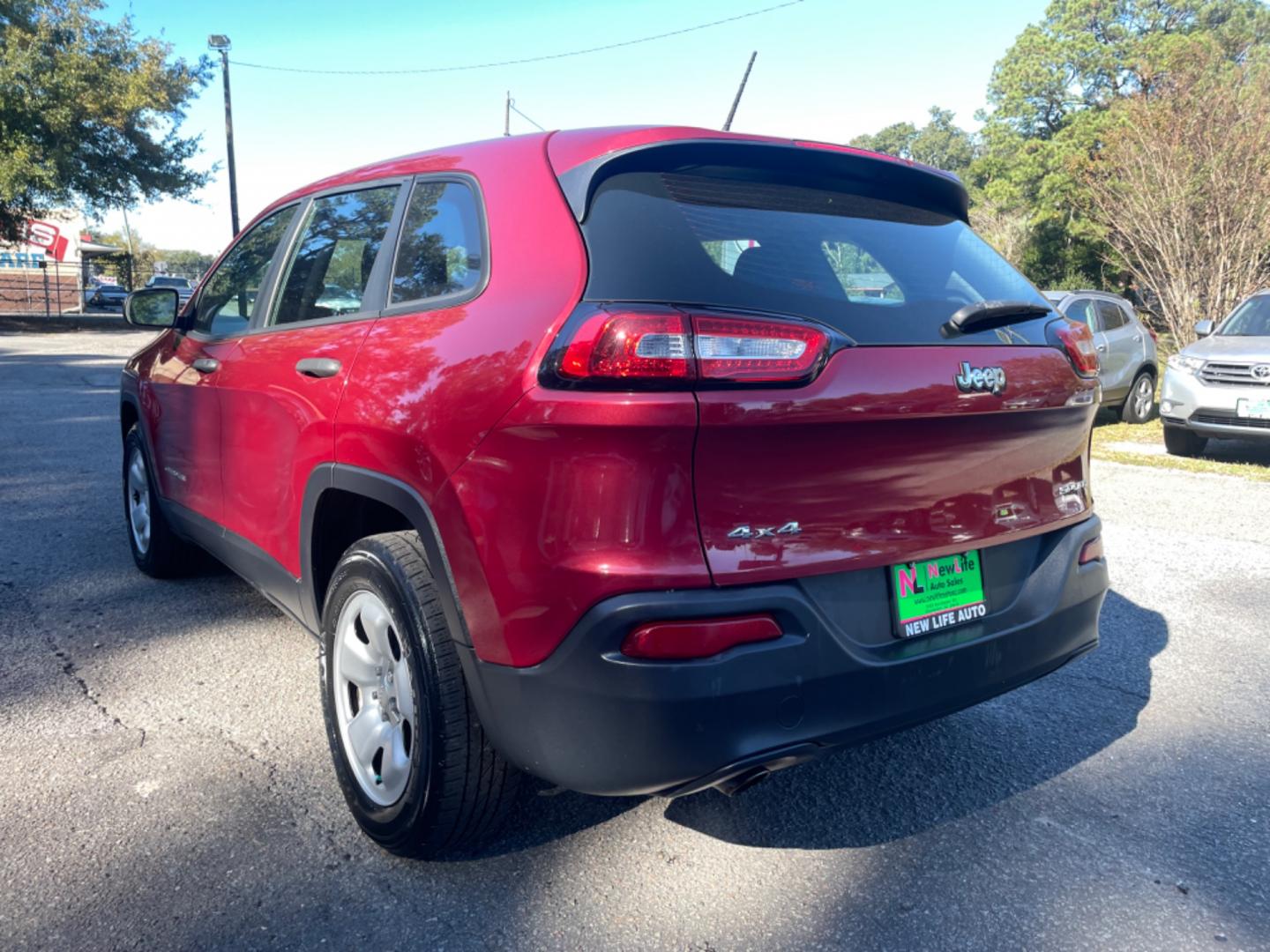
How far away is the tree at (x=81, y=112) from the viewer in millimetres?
24641

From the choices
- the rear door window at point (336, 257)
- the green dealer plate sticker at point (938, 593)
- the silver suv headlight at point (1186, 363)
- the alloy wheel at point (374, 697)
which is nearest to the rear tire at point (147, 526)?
the rear door window at point (336, 257)

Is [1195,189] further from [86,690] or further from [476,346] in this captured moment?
[86,690]

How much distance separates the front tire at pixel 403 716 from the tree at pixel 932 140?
111m

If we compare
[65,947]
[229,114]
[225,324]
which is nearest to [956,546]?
[65,947]

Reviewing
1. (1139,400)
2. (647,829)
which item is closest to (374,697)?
(647,829)

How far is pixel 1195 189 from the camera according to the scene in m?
14.8

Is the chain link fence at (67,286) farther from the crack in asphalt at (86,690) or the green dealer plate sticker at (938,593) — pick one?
the green dealer plate sticker at (938,593)

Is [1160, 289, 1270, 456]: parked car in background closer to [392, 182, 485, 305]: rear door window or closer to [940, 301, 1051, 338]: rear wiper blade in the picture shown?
[940, 301, 1051, 338]: rear wiper blade

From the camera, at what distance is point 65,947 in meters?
2.19

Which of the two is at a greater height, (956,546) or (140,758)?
(956,546)

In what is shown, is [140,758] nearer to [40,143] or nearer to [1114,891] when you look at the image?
[1114,891]

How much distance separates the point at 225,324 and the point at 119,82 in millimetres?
26914

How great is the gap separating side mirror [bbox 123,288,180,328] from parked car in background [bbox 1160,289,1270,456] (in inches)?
331

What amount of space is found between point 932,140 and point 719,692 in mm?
117366
